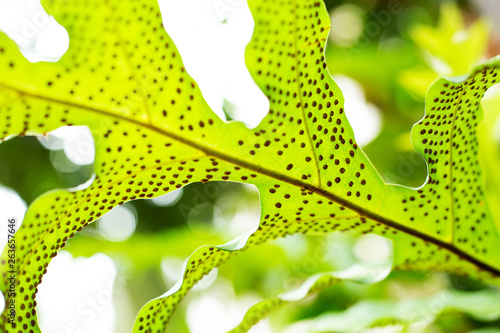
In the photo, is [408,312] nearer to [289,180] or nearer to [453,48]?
[289,180]

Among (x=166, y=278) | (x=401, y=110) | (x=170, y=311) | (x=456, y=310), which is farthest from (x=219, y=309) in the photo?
(x=170, y=311)

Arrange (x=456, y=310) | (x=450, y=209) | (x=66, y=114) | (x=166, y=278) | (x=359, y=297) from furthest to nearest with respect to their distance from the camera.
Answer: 1. (x=166, y=278)
2. (x=359, y=297)
3. (x=456, y=310)
4. (x=450, y=209)
5. (x=66, y=114)

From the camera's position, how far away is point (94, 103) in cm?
40

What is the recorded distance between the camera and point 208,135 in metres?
0.44

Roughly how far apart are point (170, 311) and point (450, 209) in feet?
1.17

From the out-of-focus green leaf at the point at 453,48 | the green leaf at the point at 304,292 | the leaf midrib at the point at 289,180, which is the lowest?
the green leaf at the point at 304,292

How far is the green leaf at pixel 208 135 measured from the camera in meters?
0.39

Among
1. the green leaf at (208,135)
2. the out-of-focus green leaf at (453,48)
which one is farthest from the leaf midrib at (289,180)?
the out-of-focus green leaf at (453,48)

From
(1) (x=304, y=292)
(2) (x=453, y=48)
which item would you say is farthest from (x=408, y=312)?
(2) (x=453, y=48)

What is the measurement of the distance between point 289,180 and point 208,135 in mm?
101

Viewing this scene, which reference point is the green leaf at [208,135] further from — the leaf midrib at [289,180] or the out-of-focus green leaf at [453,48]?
the out-of-focus green leaf at [453,48]

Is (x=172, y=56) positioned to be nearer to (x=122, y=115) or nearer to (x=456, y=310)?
(x=122, y=115)

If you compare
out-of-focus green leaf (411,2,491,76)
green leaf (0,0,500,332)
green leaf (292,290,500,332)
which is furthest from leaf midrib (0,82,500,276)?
out-of-focus green leaf (411,2,491,76)

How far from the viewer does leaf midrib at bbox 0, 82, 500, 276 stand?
0.40 meters
